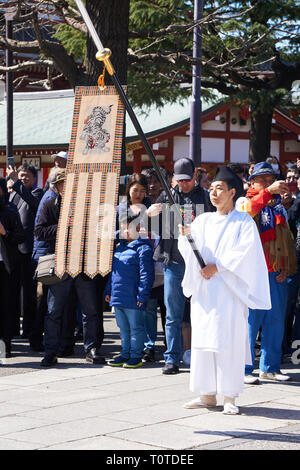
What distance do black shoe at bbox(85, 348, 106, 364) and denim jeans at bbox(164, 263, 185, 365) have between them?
0.79 metres

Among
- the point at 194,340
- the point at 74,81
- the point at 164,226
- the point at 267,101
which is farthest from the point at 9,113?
the point at 194,340

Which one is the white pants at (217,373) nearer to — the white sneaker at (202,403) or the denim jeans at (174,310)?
the white sneaker at (202,403)

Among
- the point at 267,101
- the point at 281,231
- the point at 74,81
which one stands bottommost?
the point at 281,231

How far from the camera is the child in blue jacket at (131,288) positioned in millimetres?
8289

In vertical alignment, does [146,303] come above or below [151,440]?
above

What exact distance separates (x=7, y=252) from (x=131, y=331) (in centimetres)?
157

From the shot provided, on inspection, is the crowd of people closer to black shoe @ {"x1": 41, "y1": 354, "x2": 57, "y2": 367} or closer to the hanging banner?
black shoe @ {"x1": 41, "y1": 354, "x2": 57, "y2": 367}

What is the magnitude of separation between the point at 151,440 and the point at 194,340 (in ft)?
3.92

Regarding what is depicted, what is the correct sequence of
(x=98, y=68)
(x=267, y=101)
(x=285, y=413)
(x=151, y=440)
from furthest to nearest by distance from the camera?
(x=267, y=101) < (x=98, y=68) < (x=285, y=413) < (x=151, y=440)

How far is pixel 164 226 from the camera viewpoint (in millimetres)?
8281

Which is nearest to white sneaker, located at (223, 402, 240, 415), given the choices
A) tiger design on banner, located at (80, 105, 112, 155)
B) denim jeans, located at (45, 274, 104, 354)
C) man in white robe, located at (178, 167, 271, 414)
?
man in white robe, located at (178, 167, 271, 414)

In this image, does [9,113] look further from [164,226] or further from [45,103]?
[164,226]

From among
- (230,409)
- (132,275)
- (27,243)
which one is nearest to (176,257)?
(132,275)

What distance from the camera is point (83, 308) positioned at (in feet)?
28.6
